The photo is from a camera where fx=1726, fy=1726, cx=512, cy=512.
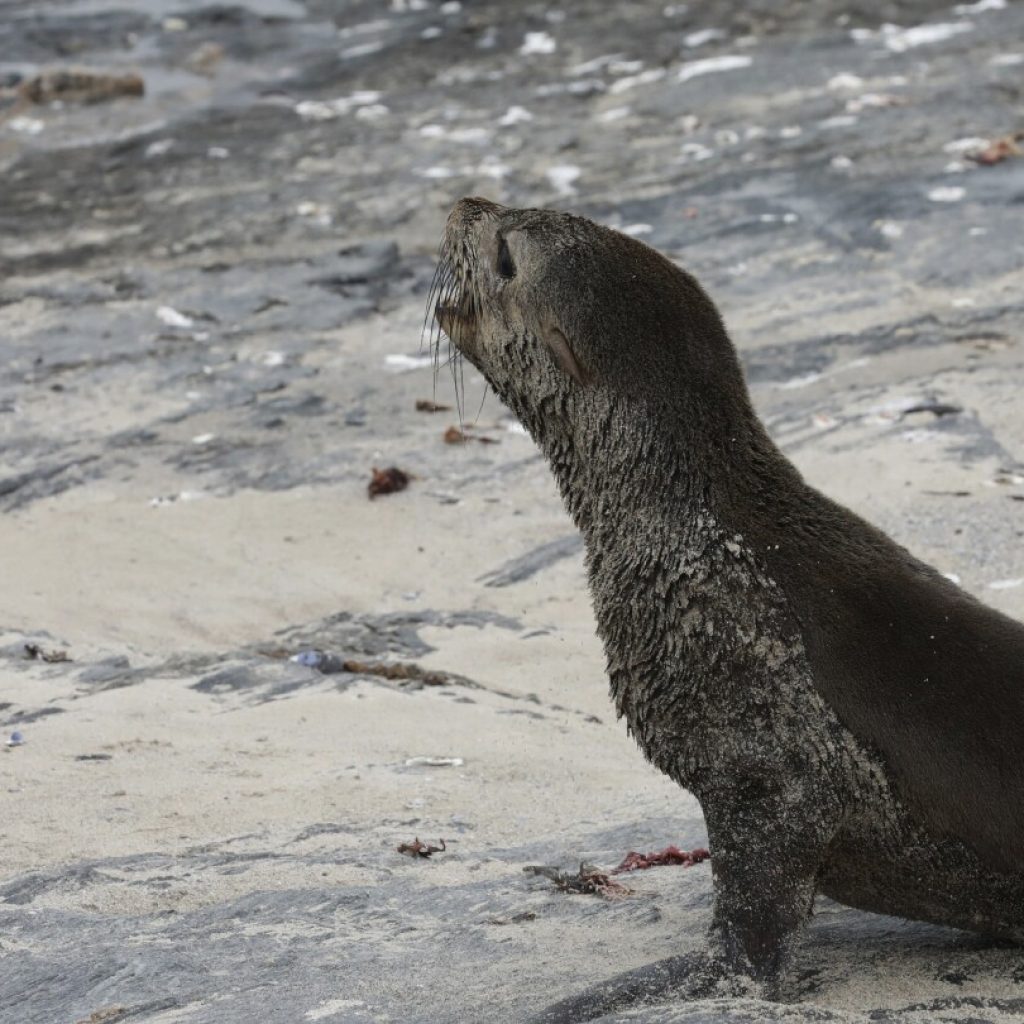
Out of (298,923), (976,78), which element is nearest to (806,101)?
(976,78)

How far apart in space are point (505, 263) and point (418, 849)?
1624mm

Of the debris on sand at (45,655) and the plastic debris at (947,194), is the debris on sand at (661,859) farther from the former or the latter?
the plastic debris at (947,194)

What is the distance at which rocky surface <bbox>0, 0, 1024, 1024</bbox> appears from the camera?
4273 mm

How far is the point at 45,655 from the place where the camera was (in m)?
6.38

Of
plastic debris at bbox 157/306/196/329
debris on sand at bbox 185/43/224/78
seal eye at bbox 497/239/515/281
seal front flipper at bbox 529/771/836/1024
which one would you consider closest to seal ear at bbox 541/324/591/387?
seal eye at bbox 497/239/515/281

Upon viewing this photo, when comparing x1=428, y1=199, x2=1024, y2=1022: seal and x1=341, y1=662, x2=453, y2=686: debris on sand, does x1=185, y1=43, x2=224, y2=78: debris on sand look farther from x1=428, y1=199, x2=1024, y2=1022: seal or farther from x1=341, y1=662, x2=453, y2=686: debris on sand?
x1=428, y1=199, x2=1024, y2=1022: seal

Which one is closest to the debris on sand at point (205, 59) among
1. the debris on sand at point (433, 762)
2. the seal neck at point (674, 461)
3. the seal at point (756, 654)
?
the debris on sand at point (433, 762)

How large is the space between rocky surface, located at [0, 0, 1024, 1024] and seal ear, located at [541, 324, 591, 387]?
1.36m

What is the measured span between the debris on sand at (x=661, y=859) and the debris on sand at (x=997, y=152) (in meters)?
7.67

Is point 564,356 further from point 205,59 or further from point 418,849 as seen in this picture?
point 205,59

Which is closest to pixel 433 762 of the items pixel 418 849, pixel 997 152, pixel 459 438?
pixel 418 849

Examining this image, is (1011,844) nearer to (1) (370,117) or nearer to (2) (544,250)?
(2) (544,250)

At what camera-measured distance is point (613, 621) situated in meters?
4.16

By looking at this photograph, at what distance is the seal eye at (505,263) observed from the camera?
14.9 ft
